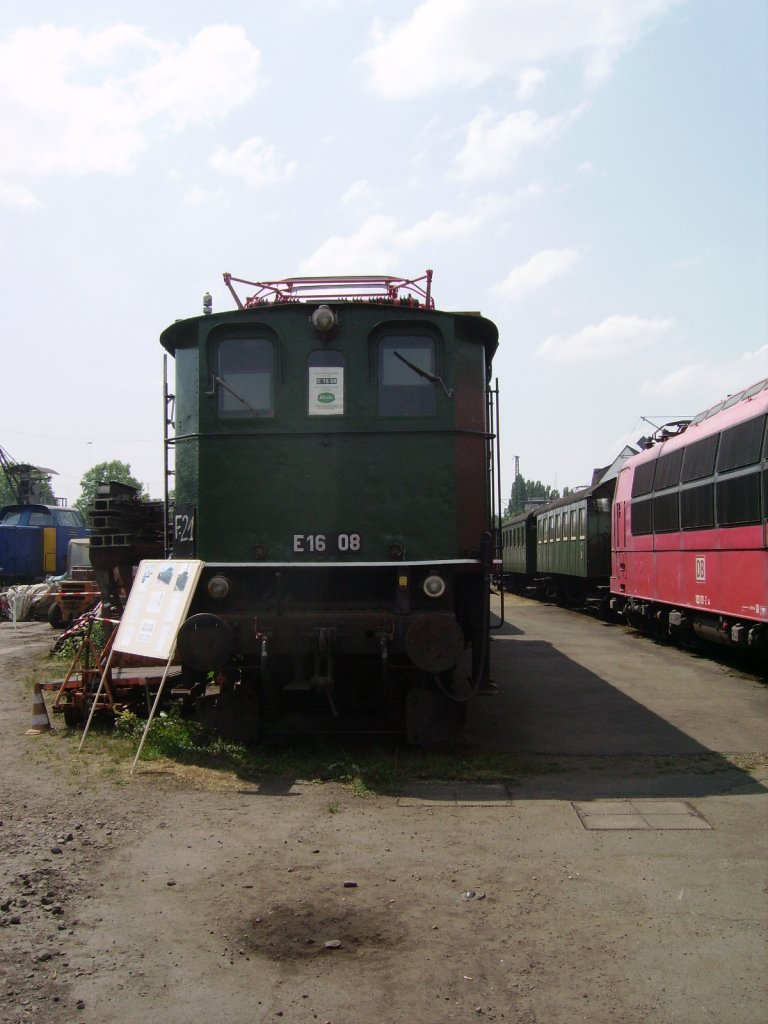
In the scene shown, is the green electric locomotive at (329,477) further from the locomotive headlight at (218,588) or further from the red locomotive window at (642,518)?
the red locomotive window at (642,518)

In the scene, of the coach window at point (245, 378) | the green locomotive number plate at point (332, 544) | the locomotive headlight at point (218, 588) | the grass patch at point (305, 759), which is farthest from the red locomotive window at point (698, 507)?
the locomotive headlight at point (218, 588)

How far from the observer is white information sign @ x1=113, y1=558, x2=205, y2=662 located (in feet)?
24.1

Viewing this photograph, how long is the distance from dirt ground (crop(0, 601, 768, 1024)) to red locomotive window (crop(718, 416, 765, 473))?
4316mm

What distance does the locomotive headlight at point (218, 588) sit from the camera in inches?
297

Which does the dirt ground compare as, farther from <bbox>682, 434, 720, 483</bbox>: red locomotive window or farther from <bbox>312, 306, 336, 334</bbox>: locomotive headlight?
<bbox>682, 434, 720, 483</bbox>: red locomotive window

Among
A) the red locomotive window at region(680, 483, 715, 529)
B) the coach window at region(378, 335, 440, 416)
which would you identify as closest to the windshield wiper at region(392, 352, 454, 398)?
the coach window at region(378, 335, 440, 416)

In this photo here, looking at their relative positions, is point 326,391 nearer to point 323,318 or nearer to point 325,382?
point 325,382

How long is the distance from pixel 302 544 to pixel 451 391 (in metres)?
1.83

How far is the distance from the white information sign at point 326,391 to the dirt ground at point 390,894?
307 centimetres

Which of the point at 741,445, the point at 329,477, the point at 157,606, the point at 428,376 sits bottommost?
the point at 157,606

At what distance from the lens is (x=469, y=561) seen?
7.54m

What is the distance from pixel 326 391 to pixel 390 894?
4.35 m

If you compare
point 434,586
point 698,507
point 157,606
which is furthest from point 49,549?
point 434,586

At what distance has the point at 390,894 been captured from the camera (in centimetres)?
463
